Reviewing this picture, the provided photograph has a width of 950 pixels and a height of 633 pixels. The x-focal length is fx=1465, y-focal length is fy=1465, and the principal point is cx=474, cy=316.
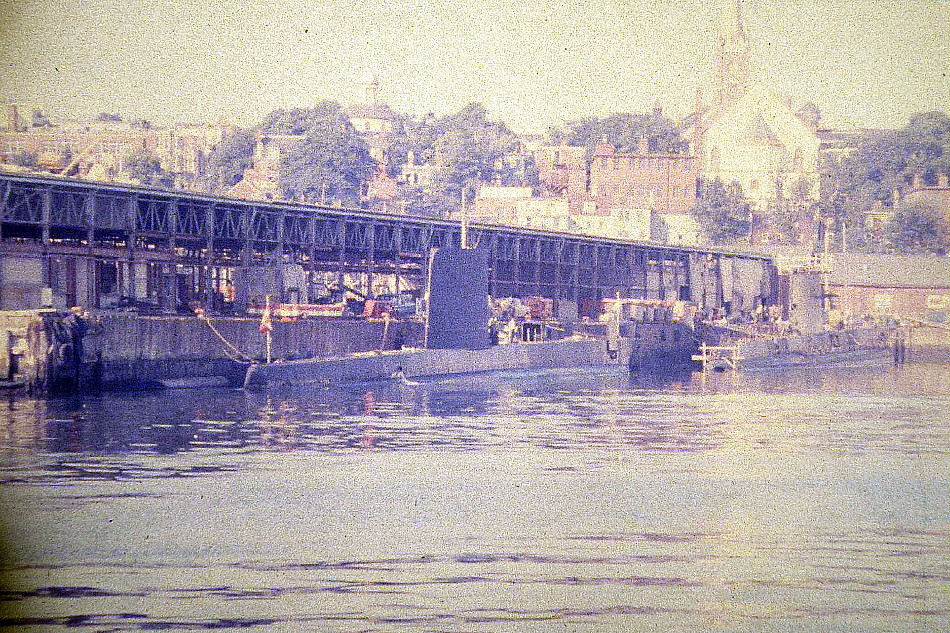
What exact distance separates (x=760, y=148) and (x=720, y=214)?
6.00 m

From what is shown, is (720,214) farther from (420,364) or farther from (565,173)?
(420,364)

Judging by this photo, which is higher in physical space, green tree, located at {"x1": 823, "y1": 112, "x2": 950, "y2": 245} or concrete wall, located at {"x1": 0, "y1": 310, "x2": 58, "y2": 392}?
green tree, located at {"x1": 823, "y1": 112, "x2": 950, "y2": 245}

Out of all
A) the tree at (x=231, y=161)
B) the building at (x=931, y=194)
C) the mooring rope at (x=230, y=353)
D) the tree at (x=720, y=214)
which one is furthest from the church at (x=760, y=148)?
the mooring rope at (x=230, y=353)

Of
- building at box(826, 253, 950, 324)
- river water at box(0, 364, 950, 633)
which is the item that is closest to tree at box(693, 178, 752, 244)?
building at box(826, 253, 950, 324)

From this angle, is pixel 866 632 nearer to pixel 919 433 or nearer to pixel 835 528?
pixel 835 528

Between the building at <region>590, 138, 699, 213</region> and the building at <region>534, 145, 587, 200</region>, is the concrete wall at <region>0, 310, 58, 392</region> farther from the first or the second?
the building at <region>534, 145, 587, 200</region>

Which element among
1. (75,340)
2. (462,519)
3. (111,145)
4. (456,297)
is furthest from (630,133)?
(462,519)

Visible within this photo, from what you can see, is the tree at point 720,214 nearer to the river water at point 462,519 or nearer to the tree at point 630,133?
the tree at point 630,133

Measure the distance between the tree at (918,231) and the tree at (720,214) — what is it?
823 inches

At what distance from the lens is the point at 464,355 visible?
2085 inches

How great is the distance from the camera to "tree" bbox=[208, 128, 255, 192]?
103m

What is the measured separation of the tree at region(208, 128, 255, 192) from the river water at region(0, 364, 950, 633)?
207 feet

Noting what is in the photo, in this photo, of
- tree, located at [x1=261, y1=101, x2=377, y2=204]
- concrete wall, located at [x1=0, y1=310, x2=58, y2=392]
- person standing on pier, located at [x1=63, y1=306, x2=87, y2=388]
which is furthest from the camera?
tree, located at [x1=261, y1=101, x2=377, y2=204]

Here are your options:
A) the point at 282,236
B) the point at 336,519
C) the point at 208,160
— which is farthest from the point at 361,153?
the point at 336,519
